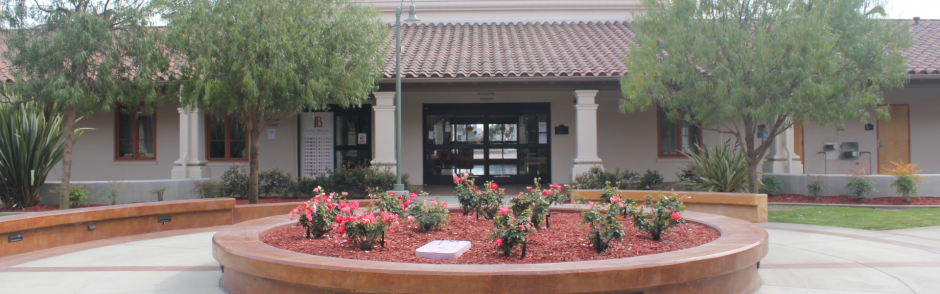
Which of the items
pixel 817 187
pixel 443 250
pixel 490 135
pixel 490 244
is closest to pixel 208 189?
pixel 490 135


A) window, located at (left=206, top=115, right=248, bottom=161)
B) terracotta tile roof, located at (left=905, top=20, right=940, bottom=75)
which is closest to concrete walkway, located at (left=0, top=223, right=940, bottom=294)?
terracotta tile roof, located at (left=905, top=20, right=940, bottom=75)

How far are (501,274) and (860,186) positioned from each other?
35.2 ft

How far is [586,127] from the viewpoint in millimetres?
13250

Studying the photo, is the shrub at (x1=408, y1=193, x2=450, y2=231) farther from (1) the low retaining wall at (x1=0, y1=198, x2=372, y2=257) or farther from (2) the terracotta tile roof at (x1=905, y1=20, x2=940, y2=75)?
(2) the terracotta tile roof at (x1=905, y1=20, x2=940, y2=75)

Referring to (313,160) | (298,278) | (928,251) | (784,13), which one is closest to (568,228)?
(298,278)

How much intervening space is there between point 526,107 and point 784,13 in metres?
7.20

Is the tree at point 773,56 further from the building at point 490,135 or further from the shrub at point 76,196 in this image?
the shrub at point 76,196

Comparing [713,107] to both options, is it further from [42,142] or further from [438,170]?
[42,142]

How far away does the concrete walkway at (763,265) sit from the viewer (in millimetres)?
5199

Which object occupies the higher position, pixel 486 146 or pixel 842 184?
pixel 486 146

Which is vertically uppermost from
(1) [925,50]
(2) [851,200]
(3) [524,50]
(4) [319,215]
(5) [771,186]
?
(3) [524,50]

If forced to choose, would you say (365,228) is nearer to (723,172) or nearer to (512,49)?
(723,172)

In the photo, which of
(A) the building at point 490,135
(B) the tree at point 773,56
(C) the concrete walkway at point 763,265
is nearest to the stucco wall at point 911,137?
(A) the building at point 490,135

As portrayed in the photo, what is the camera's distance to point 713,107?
10164 millimetres
